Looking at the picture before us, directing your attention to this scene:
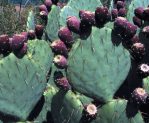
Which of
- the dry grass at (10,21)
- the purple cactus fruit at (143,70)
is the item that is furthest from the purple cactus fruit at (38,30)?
the dry grass at (10,21)

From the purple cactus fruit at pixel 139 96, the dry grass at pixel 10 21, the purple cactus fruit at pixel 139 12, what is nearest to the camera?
the purple cactus fruit at pixel 139 96

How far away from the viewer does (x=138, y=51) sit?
3.07 meters

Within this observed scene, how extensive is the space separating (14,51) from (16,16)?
15.8 meters

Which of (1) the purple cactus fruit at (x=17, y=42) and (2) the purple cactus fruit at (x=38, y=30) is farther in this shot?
(2) the purple cactus fruit at (x=38, y=30)

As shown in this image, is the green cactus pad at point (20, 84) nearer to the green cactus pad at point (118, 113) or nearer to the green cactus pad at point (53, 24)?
the green cactus pad at point (118, 113)

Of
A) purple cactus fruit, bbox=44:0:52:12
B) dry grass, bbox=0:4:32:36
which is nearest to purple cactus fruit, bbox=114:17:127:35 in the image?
purple cactus fruit, bbox=44:0:52:12

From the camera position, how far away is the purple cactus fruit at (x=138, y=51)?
3041 mm

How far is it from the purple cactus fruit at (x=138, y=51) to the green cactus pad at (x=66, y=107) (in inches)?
18.5

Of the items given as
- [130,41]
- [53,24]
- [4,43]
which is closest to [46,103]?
[4,43]

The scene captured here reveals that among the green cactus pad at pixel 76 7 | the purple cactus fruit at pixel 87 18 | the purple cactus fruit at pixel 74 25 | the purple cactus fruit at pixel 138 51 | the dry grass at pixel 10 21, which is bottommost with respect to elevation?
the dry grass at pixel 10 21

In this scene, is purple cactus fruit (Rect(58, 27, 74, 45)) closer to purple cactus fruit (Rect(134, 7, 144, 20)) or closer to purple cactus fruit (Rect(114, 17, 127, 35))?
purple cactus fruit (Rect(114, 17, 127, 35))

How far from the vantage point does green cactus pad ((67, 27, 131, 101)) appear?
2.97 meters

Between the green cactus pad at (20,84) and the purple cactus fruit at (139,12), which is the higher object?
the purple cactus fruit at (139,12)

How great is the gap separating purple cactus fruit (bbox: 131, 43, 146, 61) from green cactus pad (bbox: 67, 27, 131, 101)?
0.09 m
